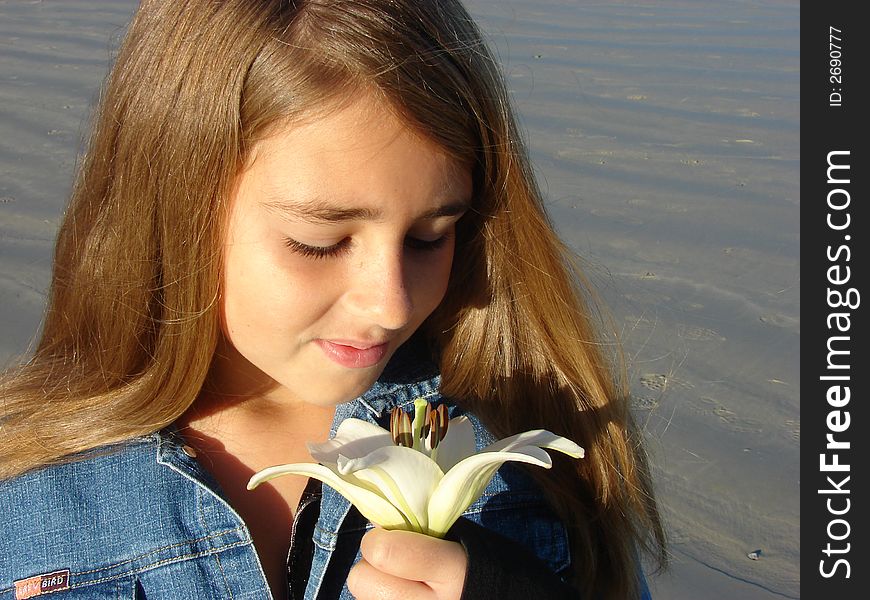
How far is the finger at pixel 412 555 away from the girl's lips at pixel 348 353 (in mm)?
508

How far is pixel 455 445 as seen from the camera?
1.74m

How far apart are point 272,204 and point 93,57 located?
266 inches

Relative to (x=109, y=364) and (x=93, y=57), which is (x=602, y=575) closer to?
(x=109, y=364)

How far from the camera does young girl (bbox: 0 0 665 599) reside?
77.5 inches

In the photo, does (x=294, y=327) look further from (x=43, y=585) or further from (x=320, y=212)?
(x=43, y=585)

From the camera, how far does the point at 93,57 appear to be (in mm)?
8086

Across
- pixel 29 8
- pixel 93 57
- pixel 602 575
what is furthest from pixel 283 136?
pixel 29 8

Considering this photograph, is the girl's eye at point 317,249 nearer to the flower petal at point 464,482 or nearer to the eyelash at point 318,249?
the eyelash at point 318,249

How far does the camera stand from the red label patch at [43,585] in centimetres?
215

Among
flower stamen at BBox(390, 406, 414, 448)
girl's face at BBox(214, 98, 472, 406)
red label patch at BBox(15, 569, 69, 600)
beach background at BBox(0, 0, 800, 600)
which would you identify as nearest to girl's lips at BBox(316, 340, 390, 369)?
girl's face at BBox(214, 98, 472, 406)

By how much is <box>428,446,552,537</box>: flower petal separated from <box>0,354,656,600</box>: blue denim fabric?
603 millimetres
